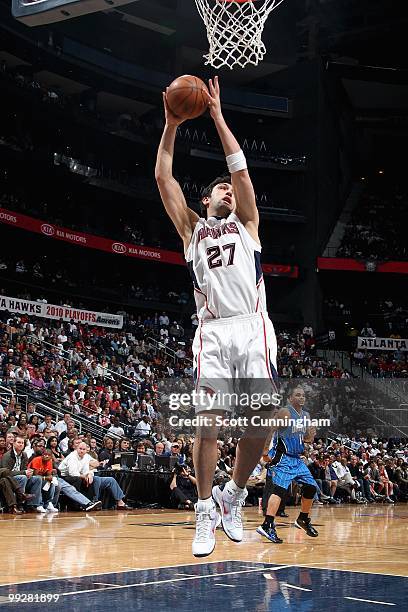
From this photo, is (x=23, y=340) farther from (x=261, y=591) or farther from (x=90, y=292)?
(x=261, y=591)

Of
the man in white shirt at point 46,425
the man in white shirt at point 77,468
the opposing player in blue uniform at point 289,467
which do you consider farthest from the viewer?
the man in white shirt at point 46,425

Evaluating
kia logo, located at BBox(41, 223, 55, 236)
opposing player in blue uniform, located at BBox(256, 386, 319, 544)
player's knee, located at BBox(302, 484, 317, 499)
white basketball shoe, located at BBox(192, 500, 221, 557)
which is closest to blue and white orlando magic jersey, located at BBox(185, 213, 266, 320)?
white basketball shoe, located at BBox(192, 500, 221, 557)

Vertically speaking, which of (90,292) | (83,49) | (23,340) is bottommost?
(23,340)

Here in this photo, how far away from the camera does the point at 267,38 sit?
121 ft

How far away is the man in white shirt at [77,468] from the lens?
1332cm

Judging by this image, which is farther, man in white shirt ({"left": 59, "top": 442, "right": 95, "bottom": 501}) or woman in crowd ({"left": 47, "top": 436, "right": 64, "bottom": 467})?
woman in crowd ({"left": 47, "top": 436, "right": 64, "bottom": 467})

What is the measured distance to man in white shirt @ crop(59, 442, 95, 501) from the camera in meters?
13.3

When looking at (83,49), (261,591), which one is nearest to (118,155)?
(83,49)

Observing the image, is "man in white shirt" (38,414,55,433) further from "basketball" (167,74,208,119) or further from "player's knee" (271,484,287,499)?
"basketball" (167,74,208,119)

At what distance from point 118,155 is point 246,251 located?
3048cm

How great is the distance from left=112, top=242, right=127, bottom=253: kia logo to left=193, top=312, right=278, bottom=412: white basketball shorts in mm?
27040

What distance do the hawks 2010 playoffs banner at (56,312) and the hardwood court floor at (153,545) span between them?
35.8 ft

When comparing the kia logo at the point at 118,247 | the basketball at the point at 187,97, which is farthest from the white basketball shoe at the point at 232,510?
the kia logo at the point at 118,247

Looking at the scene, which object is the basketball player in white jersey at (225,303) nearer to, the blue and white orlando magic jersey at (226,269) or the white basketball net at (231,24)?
the blue and white orlando magic jersey at (226,269)
